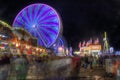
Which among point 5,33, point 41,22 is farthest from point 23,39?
point 41,22

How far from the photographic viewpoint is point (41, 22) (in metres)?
64.0

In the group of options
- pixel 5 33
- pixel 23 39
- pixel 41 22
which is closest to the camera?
pixel 5 33

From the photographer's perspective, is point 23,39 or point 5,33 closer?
point 5,33

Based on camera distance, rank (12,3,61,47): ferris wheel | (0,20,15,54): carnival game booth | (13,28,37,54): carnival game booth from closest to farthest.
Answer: (0,20,15,54): carnival game booth
(13,28,37,54): carnival game booth
(12,3,61,47): ferris wheel

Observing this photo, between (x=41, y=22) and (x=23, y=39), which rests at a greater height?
(x=41, y=22)

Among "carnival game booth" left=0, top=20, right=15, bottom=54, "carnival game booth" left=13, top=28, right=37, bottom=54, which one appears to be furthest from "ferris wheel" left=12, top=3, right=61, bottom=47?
"carnival game booth" left=0, top=20, right=15, bottom=54

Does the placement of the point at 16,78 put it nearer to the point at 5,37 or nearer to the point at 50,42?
the point at 5,37

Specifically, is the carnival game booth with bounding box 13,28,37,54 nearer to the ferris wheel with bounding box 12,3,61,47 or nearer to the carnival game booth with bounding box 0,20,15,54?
the carnival game booth with bounding box 0,20,15,54

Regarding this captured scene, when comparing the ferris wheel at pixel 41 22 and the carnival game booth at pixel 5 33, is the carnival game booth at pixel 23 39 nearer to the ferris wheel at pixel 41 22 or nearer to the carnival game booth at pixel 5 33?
the carnival game booth at pixel 5 33

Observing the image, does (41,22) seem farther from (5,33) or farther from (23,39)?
(5,33)

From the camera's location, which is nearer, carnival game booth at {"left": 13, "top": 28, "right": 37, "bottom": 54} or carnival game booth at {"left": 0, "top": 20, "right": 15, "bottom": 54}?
carnival game booth at {"left": 0, "top": 20, "right": 15, "bottom": 54}

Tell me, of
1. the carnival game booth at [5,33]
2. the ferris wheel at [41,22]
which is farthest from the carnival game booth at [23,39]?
the ferris wheel at [41,22]

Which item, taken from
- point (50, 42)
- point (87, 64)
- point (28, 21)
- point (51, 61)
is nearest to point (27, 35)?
point (50, 42)

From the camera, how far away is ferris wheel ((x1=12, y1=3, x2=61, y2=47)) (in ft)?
200
